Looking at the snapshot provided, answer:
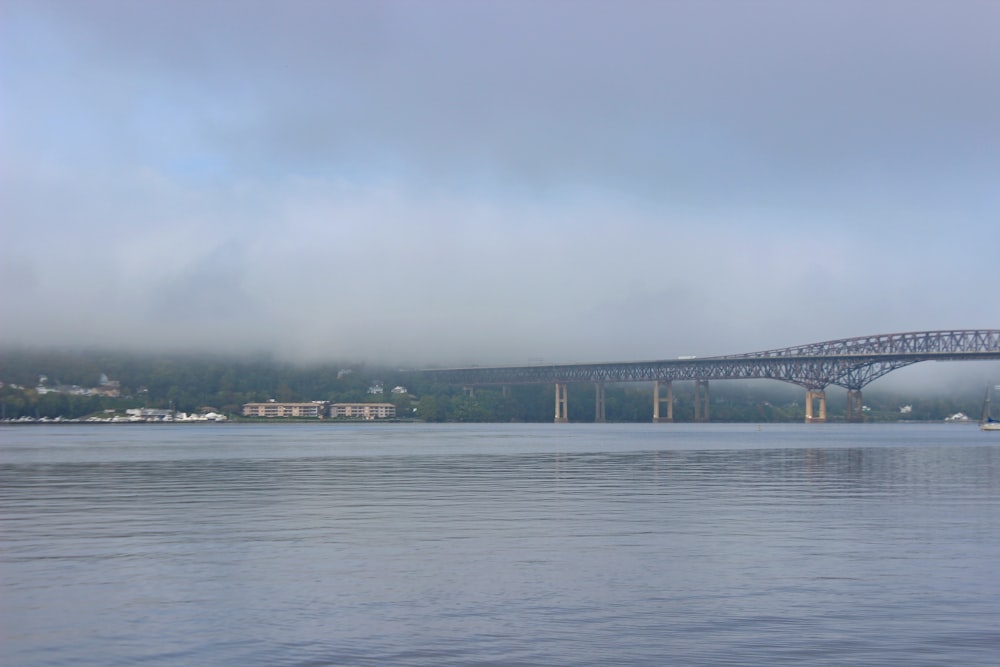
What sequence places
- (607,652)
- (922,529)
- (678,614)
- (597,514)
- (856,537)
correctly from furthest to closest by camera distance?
(597,514), (922,529), (856,537), (678,614), (607,652)

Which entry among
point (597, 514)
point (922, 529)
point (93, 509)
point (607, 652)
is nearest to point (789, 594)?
point (607, 652)

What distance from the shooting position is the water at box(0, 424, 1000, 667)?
17109 mm

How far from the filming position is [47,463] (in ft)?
236

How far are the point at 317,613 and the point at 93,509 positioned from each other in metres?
21.7

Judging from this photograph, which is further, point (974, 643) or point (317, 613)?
point (317, 613)

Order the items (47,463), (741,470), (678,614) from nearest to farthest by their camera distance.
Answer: (678,614) < (741,470) < (47,463)

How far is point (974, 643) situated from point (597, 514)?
18.9 metres

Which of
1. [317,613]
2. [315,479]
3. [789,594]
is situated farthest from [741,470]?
[317,613]

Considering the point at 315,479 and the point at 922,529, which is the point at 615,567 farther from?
the point at 315,479

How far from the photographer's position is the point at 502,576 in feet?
75.6

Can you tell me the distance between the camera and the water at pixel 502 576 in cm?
1711

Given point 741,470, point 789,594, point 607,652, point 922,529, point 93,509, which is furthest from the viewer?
point 741,470

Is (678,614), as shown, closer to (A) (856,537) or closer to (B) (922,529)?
(A) (856,537)

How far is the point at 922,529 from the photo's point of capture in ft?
102
